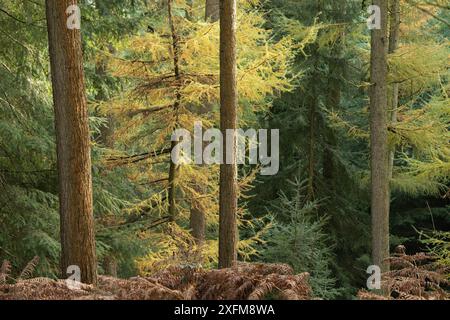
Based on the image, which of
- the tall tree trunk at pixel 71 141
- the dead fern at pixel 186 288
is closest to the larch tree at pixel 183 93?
the tall tree trunk at pixel 71 141

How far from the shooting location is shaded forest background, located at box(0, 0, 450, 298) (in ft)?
30.9

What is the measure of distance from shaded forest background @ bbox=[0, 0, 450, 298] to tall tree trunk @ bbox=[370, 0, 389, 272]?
1.45 ft

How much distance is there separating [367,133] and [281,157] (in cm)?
540

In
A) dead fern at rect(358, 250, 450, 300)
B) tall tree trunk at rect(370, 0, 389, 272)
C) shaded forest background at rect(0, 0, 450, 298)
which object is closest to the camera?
dead fern at rect(358, 250, 450, 300)

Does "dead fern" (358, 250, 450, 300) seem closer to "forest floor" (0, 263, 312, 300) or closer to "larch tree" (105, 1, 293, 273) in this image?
"forest floor" (0, 263, 312, 300)

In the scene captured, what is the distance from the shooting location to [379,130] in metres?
11.8

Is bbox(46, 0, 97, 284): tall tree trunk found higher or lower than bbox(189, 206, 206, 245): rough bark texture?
higher

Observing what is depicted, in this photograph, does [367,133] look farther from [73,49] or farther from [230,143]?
[73,49]

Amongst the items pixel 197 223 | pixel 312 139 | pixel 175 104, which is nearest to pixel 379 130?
pixel 175 104

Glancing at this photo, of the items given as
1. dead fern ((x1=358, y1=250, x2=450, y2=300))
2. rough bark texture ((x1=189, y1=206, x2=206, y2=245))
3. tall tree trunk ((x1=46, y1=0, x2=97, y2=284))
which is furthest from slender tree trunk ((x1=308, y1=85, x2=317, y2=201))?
tall tree trunk ((x1=46, y1=0, x2=97, y2=284))

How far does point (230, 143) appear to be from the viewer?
26.7ft

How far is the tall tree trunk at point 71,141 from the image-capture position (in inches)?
258

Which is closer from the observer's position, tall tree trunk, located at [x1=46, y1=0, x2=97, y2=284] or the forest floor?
the forest floor
